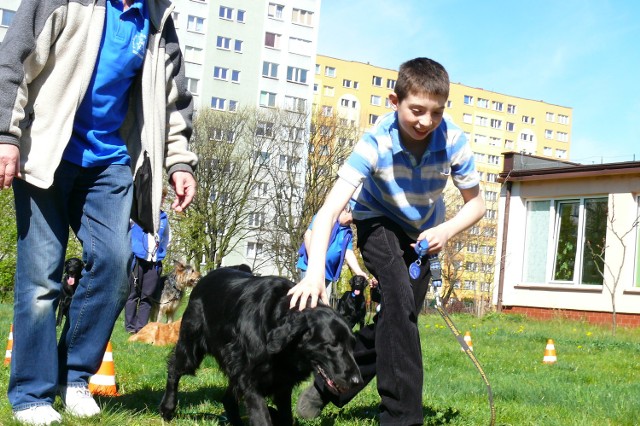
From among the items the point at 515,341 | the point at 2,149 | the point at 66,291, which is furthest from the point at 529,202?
the point at 2,149

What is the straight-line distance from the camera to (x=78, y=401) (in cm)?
401

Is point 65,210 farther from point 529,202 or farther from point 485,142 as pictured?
point 485,142

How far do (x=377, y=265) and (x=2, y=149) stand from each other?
1.95 meters

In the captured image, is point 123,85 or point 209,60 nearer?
point 123,85

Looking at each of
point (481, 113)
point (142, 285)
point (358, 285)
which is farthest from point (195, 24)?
point (358, 285)

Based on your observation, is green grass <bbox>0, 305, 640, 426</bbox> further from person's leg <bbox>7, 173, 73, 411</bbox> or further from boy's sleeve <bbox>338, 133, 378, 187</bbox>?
boy's sleeve <bbox>338, 133, 378, 187</bbox>

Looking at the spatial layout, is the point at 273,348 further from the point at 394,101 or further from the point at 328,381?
the point at 394,101

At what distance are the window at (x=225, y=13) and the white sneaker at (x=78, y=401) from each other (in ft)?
200

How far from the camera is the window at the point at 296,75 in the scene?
64.1 metres

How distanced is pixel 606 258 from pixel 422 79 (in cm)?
1718

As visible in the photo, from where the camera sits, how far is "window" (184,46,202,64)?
60906 millimetres

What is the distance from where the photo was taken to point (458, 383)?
6.54 meters

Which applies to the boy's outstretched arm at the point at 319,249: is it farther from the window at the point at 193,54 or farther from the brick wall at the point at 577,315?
the window at the point at 193,54

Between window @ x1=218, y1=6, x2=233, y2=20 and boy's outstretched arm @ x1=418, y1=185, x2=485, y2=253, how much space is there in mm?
60805
